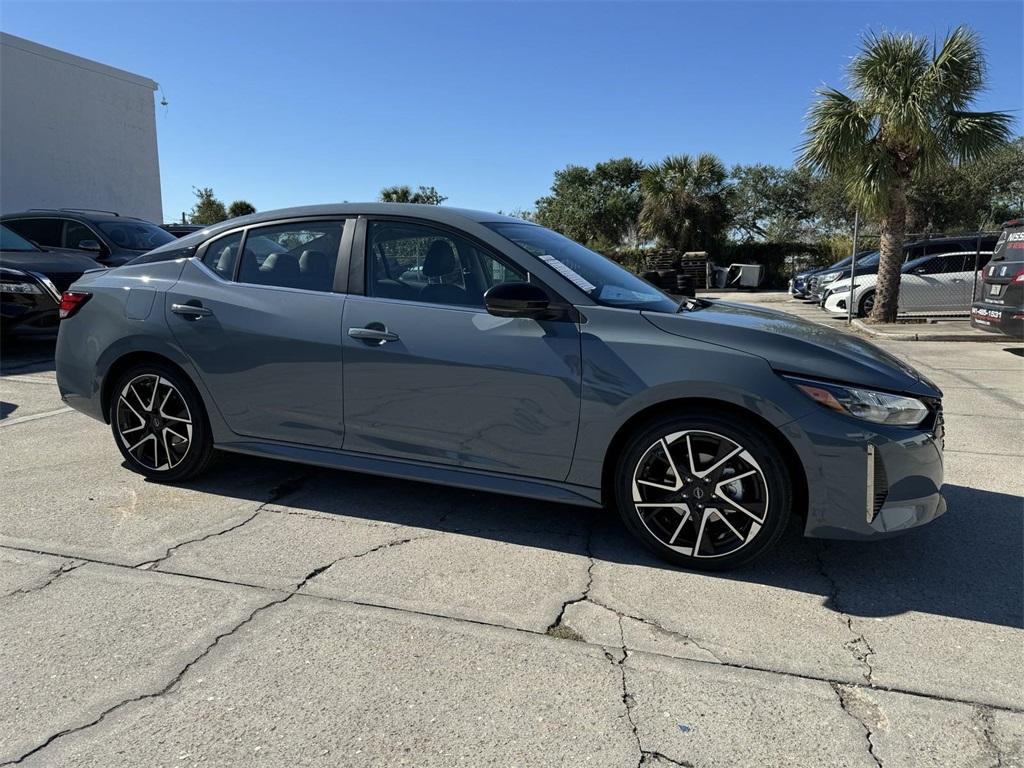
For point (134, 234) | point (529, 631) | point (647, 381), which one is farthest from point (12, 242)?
point (529, 631)

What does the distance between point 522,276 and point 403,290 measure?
65 centimetres

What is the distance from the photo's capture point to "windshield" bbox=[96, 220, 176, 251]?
10.8 meters

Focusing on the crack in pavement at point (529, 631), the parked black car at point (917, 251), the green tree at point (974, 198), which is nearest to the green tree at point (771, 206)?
the green tree at point (974, 198)

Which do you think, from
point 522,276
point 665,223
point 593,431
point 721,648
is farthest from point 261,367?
point 665,223

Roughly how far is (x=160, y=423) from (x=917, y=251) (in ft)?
56.0

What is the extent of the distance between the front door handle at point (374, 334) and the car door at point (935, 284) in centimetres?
1463

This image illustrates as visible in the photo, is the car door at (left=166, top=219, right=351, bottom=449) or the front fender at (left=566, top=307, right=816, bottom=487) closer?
the front fender at (left=566, top=307, right=816, bottom=487)

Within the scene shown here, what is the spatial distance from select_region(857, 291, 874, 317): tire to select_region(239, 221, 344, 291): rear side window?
14.5m

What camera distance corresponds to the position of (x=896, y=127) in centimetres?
1297

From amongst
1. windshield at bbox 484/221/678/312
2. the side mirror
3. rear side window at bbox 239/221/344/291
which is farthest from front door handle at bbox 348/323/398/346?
windshield at bbox 484/221/678/312

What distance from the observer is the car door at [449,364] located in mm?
3451

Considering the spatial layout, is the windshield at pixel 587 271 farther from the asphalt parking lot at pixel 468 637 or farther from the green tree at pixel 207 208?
the green tree at pixel 207 208

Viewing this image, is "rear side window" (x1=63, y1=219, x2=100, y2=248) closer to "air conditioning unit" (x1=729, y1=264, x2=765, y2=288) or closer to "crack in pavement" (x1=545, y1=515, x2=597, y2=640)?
"crack in pavement" (x1=545, y1=515, x2=597, y2=640)

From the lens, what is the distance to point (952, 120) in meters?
13.1
